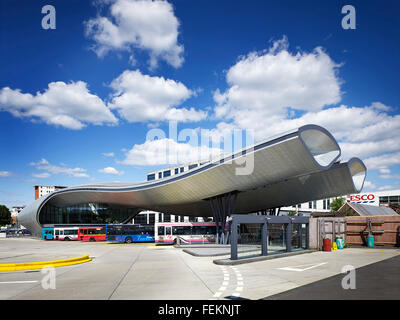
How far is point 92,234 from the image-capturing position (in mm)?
47031

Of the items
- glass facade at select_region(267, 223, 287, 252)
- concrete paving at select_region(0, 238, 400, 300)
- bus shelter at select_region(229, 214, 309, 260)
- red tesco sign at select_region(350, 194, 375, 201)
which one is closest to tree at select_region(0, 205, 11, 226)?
red tesco sign at select_region(350, 194, 375, 201)

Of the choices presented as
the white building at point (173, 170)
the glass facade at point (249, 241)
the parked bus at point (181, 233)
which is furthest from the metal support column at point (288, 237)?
the white building at point (173, 170)

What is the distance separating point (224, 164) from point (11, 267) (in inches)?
793

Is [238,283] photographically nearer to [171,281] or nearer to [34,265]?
[171,281]

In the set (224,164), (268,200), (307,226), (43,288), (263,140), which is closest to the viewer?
(43,288)

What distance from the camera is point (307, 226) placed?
81.5ft

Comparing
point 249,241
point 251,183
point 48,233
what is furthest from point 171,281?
point 48,233

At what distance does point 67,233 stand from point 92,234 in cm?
494

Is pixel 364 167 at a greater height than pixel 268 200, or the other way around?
pixel 364 167

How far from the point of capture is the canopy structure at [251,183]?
29.0 meters

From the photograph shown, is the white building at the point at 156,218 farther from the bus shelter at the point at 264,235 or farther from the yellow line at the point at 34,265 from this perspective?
the yellow line at the point at 34,265

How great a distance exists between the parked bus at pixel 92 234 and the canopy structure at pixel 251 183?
7.08 m
